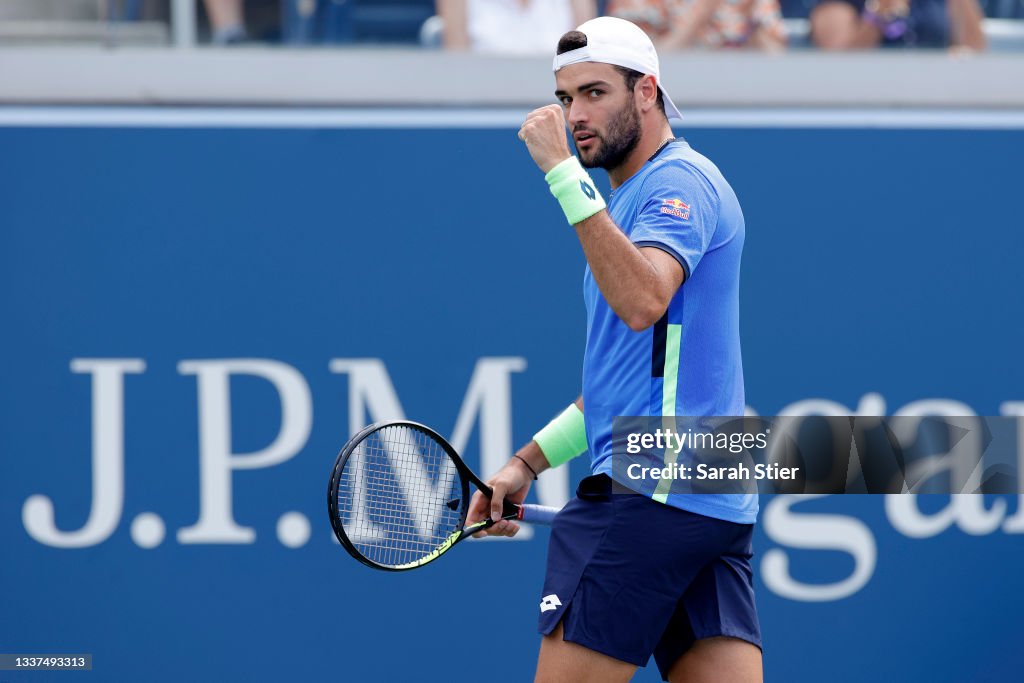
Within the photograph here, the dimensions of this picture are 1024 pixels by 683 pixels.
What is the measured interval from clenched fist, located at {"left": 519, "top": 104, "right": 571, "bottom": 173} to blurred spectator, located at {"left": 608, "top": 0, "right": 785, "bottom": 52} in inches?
73.7

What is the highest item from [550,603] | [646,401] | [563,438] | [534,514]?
[646,401]

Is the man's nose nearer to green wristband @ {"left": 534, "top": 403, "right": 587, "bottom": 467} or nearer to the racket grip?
green wristband @ {"left": 534, "top": 403, "right": 587, "bottom": 467}

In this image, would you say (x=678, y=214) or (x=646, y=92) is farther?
(x=646, y=92)

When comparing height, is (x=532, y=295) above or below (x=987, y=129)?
below

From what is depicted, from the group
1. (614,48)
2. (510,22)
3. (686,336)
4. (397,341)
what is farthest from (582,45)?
(510,22)

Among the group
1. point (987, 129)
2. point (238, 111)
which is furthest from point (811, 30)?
point (238, 111)

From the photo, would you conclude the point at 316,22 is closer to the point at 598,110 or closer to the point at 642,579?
the point at 598,110

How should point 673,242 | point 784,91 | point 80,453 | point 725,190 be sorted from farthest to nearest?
point 784,91, point 80,453, point 725,190, point 673,242

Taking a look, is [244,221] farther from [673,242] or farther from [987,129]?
[987,129]

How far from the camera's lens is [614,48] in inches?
105

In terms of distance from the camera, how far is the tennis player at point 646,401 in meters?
2.62

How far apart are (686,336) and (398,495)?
1.10 m

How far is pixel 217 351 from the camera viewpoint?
3990 millimetres

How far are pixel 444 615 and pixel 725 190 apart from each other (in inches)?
74.8
